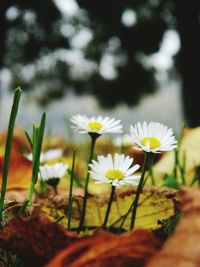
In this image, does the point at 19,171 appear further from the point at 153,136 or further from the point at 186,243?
the point at 186,243

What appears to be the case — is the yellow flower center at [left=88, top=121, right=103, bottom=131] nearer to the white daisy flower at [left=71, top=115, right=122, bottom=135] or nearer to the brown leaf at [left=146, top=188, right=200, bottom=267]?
the white daisy flower at [left=71, top=115, right=122, bottom=135]

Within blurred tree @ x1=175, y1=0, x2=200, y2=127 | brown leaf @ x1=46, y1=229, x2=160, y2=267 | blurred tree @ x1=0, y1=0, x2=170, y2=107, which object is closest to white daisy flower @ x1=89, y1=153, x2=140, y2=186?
brown leaf @ x1=46, y1=229, x2=160, y2=267

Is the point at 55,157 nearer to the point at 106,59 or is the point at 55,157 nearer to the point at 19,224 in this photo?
the point at 19,224

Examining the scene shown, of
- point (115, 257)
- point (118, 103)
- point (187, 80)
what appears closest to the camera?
point (115, 257)

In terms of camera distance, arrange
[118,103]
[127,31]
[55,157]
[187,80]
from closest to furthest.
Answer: [55,157] < [187,80] < [127,31] < [118,103]

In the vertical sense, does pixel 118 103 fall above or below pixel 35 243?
above

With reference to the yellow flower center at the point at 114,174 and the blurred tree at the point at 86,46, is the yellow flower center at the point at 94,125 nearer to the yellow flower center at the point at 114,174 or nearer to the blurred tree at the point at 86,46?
the yellow flower center at the point at 114,174

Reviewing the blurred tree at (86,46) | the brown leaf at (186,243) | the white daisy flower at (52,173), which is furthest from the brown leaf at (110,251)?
the blurred tree at (86,46)

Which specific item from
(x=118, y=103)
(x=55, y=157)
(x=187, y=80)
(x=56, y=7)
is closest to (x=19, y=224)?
(x=55, y=157)
